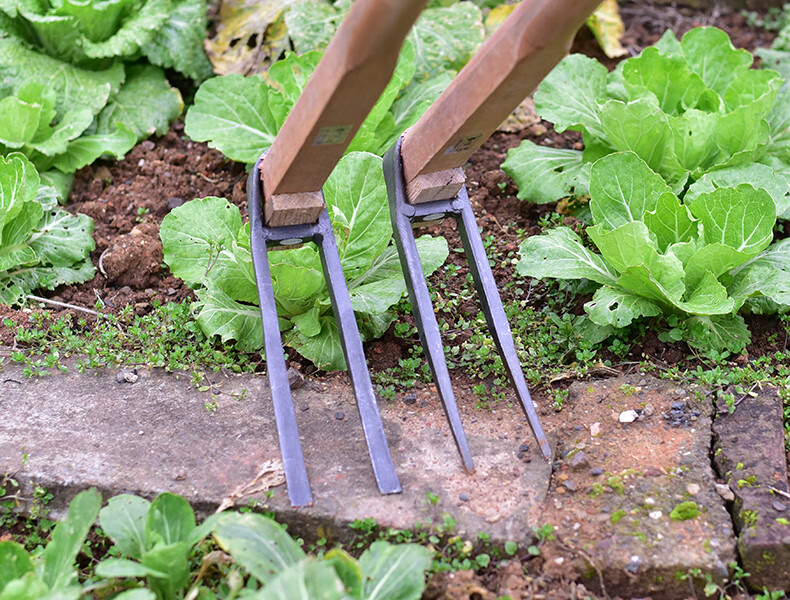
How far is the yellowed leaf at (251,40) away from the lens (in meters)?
4.02

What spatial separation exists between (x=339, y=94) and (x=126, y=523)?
44.8 inches

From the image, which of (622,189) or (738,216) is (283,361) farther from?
(738,216)

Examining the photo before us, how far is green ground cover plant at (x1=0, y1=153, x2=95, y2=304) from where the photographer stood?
9.66 feet

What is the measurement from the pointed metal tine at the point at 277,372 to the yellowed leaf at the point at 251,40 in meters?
1.97

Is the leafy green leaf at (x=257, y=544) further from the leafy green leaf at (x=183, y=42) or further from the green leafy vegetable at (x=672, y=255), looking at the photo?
the leafy green leaf at (x=183, y=42)

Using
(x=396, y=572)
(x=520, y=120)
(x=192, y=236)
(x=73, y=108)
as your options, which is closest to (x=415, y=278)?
(x=396, y=572)

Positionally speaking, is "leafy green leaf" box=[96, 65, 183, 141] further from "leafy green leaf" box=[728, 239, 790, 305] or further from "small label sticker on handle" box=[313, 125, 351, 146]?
A: "leafy green leaf" box=[728, 239, 790, 305]

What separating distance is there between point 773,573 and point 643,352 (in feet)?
2.92

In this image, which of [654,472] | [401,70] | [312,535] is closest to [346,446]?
[312,535]

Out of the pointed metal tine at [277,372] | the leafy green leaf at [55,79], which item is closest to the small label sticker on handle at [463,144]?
the pointed metal tine at [277,372]

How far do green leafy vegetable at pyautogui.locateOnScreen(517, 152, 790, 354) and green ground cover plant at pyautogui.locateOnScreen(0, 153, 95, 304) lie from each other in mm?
1721

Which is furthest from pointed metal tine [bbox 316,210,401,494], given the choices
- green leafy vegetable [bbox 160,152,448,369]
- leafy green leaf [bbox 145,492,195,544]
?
leafy green leaf [bbox 145,492,195,544]

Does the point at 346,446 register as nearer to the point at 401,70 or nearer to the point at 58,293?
the point at 58,293

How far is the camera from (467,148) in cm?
215
